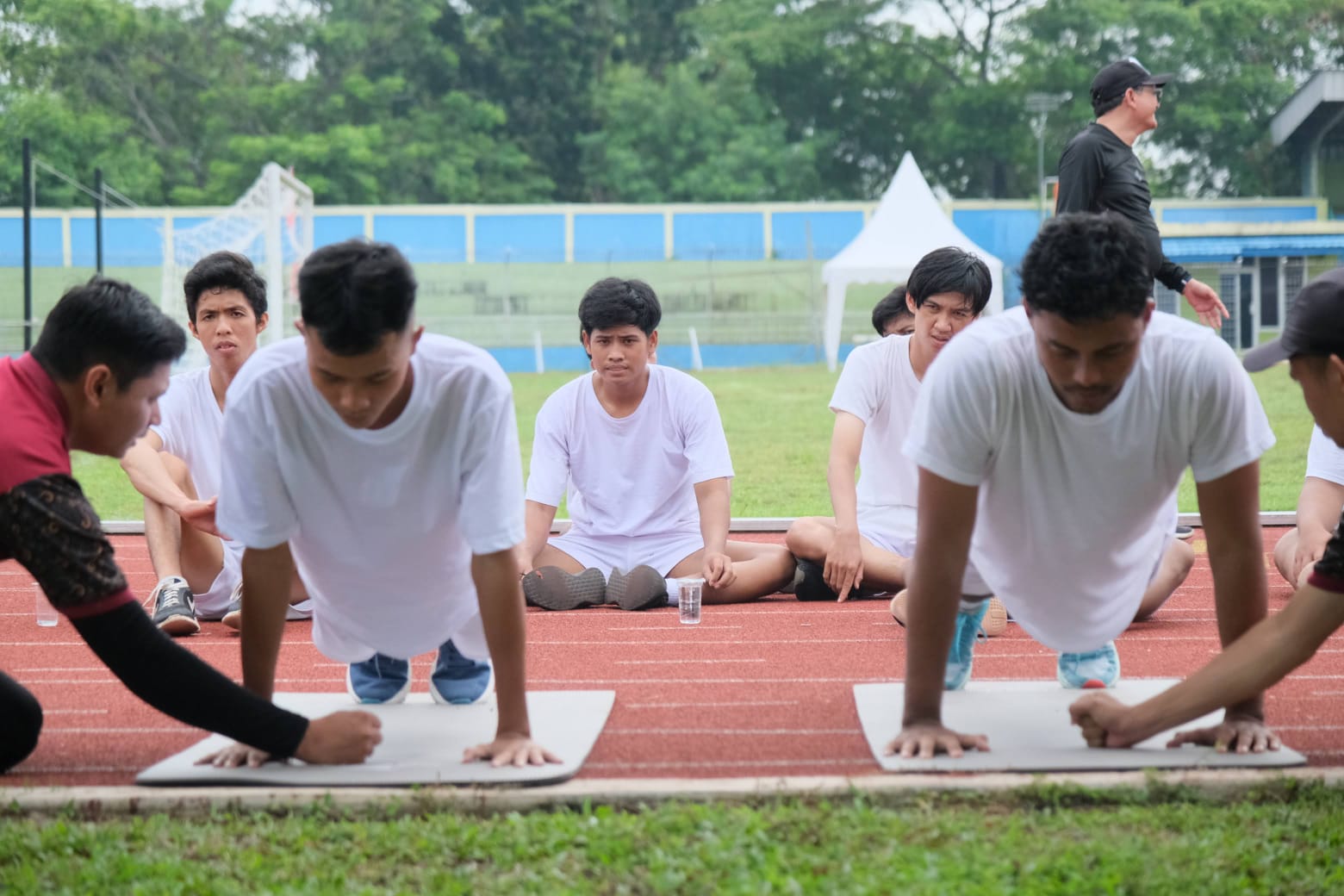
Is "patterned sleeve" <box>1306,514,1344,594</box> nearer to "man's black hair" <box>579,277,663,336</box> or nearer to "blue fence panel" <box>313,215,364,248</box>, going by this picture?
"man's black hair" <box>579,277,663,336</box>

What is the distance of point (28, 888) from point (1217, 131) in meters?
36.5

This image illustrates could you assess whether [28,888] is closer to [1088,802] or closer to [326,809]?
[326,809]

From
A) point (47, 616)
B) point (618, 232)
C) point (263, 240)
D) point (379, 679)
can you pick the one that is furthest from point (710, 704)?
point (618, 232)

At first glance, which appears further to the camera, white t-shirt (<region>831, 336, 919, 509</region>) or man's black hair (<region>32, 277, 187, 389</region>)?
white t-shirt (<region>831, 336, 919, 509</region>)

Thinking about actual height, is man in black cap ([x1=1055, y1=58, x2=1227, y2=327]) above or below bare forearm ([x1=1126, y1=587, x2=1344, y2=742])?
above

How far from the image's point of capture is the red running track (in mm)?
3385

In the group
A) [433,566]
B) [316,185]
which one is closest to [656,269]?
[316,185]

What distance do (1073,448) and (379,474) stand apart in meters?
1.48

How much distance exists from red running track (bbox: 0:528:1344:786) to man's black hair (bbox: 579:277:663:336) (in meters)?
1.09

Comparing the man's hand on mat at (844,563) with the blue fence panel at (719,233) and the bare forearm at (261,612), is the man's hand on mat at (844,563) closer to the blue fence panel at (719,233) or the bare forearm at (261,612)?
the bare forearm at (261,612)

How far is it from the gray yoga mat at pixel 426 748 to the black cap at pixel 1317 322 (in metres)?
1.66

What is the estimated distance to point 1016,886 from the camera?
2477 millimetres

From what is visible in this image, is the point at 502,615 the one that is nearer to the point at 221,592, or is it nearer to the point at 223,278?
the point at 223,278

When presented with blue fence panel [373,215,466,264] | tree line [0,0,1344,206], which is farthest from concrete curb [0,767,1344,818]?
tree line [0,0,1344,206]
